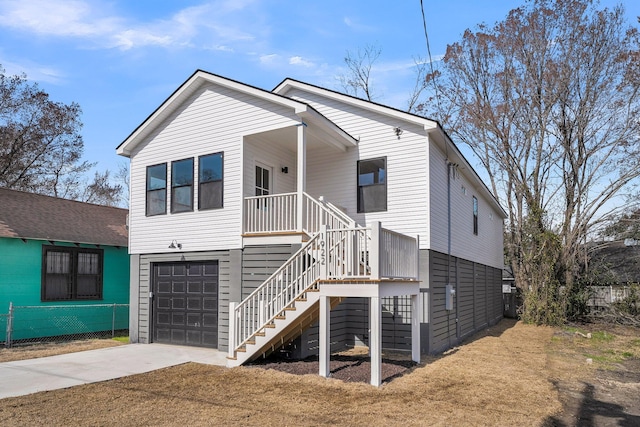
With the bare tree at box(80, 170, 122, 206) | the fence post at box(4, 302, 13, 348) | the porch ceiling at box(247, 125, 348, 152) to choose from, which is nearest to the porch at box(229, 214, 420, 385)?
the porch ceiling at box(247, 125, 348, 152)

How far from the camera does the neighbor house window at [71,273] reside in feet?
45.8

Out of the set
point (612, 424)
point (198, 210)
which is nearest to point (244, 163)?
point (198, 210)

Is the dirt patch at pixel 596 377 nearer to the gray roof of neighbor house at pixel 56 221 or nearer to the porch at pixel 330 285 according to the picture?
the porch at pixel 330 285

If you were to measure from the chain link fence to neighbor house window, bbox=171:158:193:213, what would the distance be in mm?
3957

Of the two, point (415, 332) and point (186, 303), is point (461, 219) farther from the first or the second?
point (186, 303)

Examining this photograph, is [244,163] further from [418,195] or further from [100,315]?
[100,315]

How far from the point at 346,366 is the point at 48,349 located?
24.4ft

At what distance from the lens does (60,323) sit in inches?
553

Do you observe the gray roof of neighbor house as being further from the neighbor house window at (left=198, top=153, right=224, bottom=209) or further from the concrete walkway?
the neighbor house window at (left=198, top=153, right=224, bottom=209)

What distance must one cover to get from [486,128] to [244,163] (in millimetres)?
15990

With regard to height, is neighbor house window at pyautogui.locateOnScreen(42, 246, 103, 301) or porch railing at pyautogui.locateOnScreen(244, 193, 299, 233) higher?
porch railing at pyautogui.locateOnScreen(244, 193, 299, 233)

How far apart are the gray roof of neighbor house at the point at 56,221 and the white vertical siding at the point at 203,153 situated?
2501 millimetres

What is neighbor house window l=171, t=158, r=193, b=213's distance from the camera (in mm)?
12398

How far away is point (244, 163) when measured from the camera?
1144cm
